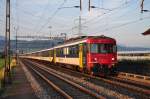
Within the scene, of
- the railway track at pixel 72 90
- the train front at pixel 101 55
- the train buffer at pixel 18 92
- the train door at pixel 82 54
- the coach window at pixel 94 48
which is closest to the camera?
the railway track at pixel 72 90

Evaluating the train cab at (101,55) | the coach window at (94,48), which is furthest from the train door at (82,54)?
the train cab at (101,55)

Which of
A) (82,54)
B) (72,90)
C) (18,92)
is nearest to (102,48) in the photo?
(82,54)

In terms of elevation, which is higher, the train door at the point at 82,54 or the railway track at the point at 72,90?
the train door at the point at 82,54

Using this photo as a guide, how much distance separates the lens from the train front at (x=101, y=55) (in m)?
27.0

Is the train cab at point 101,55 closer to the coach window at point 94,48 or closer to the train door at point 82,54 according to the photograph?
the coach window at point 94,48

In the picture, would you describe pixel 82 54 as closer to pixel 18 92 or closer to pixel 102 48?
pixel 102 48

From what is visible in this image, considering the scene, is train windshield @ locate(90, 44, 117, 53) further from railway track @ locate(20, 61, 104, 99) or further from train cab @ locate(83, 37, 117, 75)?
railway track @ locate(20, 61, 104, 99)

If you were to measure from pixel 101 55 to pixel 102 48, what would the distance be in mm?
623

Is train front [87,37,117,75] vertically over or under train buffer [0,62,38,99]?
over

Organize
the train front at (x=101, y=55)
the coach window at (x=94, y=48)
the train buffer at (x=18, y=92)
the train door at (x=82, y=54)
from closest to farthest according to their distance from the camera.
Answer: the train buffer at (x=18, y=92)
the train front at (x=101, y=55)
the coach window at (x=94, y=48)
the train door at (x=82, y=54)

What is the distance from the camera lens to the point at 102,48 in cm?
2773

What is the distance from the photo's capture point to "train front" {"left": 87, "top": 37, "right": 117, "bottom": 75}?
27.0m

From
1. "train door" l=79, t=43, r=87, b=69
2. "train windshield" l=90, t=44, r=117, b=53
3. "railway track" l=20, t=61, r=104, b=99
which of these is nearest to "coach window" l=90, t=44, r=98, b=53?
"train windshield" l=90, t=44, r=117, b=53

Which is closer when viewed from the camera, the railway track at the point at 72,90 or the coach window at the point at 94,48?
the railway track at the point at 72,90
